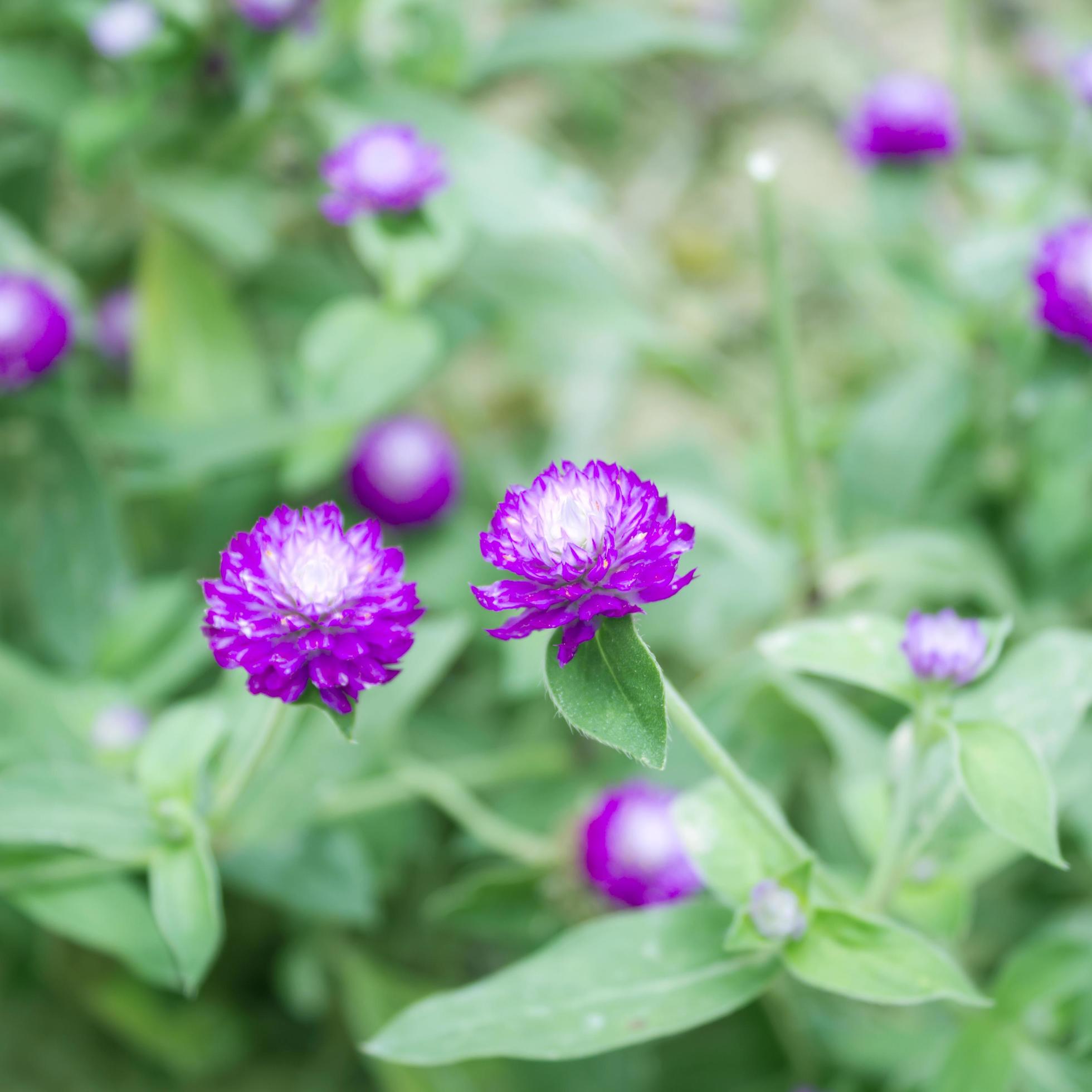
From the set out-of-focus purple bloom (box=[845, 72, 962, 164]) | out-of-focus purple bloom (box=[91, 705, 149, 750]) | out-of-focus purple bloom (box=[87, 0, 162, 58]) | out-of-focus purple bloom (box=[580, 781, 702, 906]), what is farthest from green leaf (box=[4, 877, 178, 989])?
out-of-focus purple bloom (box=[845, 72, 962, 164])

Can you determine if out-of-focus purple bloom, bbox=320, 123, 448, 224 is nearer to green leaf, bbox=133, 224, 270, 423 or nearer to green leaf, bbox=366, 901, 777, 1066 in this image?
green leaf, bbox=133, 224, 270, 423

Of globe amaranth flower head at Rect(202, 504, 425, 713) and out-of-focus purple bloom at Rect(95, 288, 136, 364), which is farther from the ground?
globe amaranth flower head at Rect(202, 504, 425, 713)

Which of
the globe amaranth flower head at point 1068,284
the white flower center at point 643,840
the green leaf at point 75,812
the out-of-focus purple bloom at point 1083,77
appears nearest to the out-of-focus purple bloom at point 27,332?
the green leaf at point 75,812

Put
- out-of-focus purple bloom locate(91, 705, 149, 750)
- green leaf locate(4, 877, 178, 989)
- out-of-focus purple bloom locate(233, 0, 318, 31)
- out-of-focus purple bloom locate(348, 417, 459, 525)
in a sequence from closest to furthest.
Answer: green leaf locate(4, 877, 178, 989) < out-of-focus purple bloom locate(91, 705, 149, 750) < out-of-focus purple bloom locate(233, 0, 318, 31) < out-of-focus purple bloom locate(348, 417, 459, 525)

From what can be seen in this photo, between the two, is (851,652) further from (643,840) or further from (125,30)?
(125,30)

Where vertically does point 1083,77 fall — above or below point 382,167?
above

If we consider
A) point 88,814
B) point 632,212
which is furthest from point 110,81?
point 88,814

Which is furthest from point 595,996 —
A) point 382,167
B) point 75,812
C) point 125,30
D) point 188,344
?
point 125,30
